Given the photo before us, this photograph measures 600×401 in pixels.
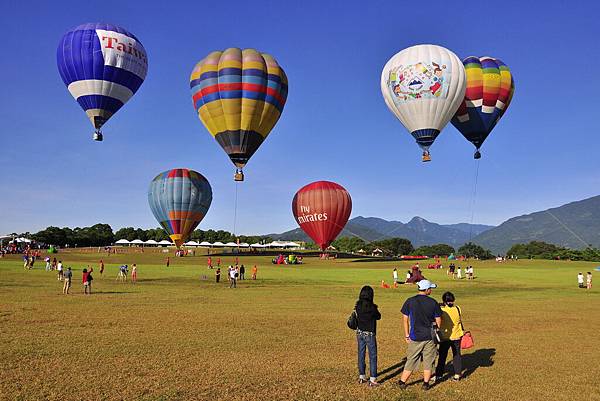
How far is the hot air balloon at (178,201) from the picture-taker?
81.0m

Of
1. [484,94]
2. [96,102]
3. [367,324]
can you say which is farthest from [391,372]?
[96,102]

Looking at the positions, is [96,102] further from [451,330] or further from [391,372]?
[451,330]

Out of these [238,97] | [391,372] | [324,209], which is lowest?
[391,372]

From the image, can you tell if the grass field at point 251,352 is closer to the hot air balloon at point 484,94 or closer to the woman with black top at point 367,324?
the woman with black top at point 367,324

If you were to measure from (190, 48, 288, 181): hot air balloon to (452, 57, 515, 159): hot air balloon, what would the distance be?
72.3 ft

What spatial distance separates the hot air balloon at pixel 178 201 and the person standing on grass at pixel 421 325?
74052mm

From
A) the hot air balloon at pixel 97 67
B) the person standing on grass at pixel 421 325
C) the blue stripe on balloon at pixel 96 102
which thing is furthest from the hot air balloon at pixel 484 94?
the person standing on grass at pixel 421 325

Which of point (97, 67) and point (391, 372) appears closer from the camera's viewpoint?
point (391, 372)

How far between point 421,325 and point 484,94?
43.1 m

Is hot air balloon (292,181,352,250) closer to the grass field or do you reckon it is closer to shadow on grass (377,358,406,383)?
the grass field

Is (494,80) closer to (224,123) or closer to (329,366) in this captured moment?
(224,123)

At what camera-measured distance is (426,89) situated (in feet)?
147

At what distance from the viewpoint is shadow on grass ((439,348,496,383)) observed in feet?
39.1

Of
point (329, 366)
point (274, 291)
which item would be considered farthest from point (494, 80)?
point (329, 366)
